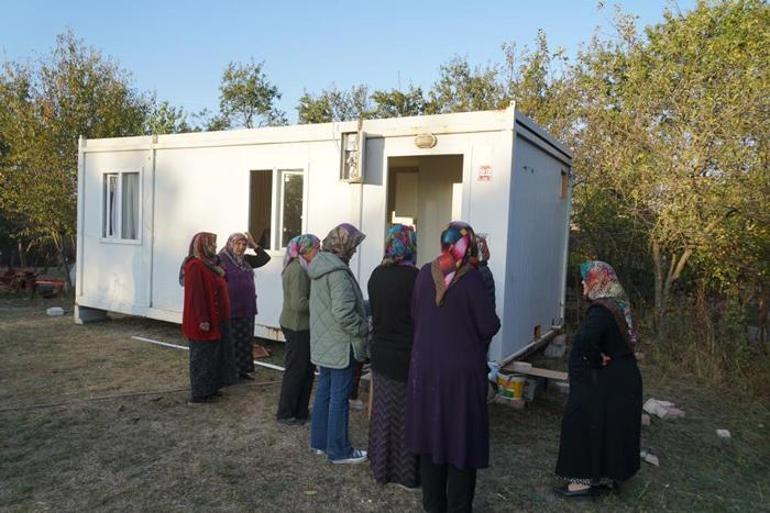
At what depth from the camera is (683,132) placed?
8195 mm

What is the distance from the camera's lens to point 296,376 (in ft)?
16.4

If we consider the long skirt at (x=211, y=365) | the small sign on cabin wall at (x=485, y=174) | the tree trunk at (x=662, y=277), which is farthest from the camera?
the tree trunk at (x=662, y=277)

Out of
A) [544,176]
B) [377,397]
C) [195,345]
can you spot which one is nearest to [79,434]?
[195,345]

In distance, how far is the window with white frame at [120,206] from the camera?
906 cm

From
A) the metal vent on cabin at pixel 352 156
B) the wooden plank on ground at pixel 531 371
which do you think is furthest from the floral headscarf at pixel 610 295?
the metal vent on cabin at pixel 352 156

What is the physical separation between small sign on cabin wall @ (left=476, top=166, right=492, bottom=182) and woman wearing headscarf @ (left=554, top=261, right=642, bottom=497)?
194cm

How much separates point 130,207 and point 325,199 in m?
3.92

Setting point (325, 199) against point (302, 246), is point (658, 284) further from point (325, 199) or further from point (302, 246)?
point (302, 246)

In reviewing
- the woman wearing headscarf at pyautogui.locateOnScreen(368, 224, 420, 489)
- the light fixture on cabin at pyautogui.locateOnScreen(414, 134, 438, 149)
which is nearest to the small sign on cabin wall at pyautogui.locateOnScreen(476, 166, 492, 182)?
the light fixture on cabin at pyautogui.locateOnScreen(414, 134, 438, 149)

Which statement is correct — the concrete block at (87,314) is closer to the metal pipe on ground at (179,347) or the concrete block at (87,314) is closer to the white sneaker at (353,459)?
the metal pipe on ground at (179,347)

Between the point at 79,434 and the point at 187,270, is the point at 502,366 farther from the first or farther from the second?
the point at 79,434

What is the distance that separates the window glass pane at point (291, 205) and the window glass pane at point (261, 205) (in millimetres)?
346

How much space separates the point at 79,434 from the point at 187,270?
1.59 meters

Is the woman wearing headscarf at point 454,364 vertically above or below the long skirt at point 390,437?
above
